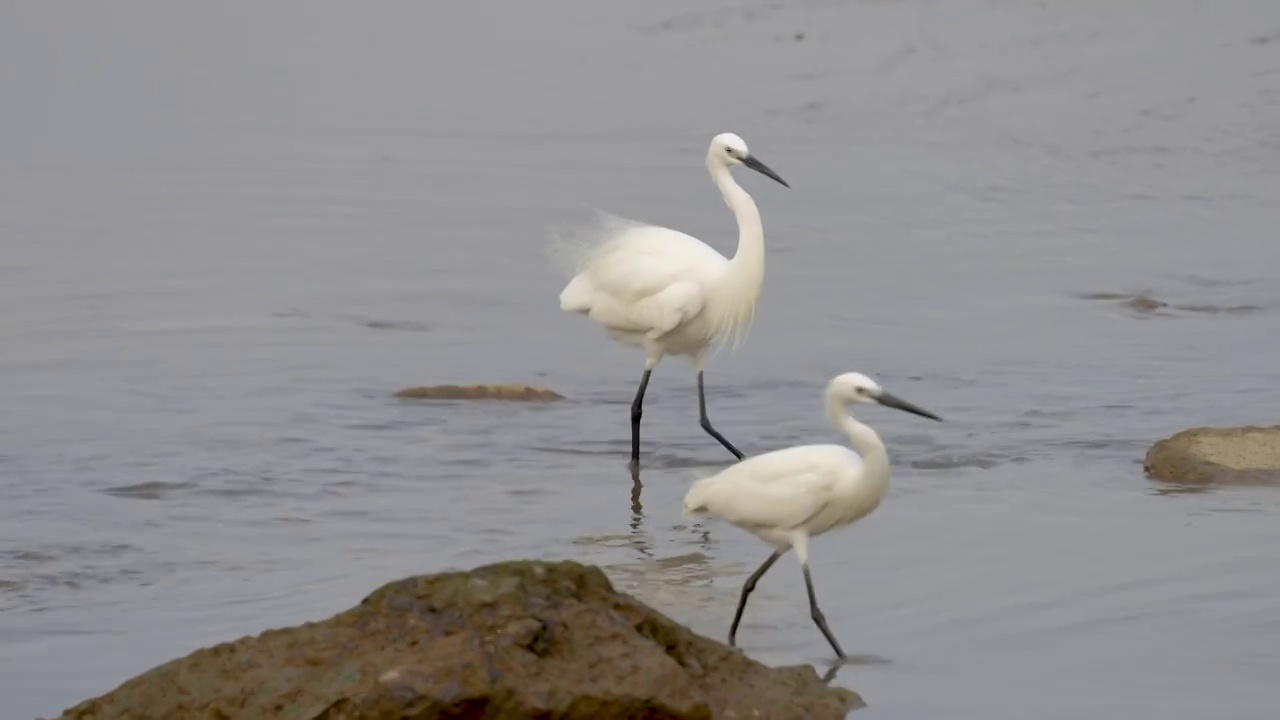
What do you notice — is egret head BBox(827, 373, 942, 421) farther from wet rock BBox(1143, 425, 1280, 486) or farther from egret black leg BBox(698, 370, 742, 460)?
egret black leg BBox(698, 370, 742, 460)

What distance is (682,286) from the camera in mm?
10430

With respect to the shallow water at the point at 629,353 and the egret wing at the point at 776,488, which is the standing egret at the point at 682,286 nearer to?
the shallow water at the point at 629,353

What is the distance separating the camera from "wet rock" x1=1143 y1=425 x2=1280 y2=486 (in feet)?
29.0

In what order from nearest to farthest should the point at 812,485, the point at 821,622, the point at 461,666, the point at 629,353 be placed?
the point at 461,666
the point at 821,622
the point at 812,485
the point at 629,353

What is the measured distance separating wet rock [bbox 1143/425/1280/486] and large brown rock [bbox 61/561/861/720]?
4.06 m

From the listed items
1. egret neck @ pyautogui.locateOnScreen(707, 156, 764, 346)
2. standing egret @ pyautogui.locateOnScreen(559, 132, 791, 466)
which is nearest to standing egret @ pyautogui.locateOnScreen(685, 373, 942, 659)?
standing egret @ pyautogui.locateOnScreen(559, 132, 791, 466)

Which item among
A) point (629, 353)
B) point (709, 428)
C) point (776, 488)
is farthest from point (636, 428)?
point (776, 488)

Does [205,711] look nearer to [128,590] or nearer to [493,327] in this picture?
[128,590]

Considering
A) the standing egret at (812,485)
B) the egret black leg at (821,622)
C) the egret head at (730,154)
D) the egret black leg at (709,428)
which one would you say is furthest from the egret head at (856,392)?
the egret head at (730,154)

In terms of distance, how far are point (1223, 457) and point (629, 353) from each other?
467cm

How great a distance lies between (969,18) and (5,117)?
1159 cm

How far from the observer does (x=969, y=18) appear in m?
26.3

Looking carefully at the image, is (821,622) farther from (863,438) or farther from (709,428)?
(709,428)

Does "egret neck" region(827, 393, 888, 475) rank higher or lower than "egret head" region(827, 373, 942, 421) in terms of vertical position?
lower
